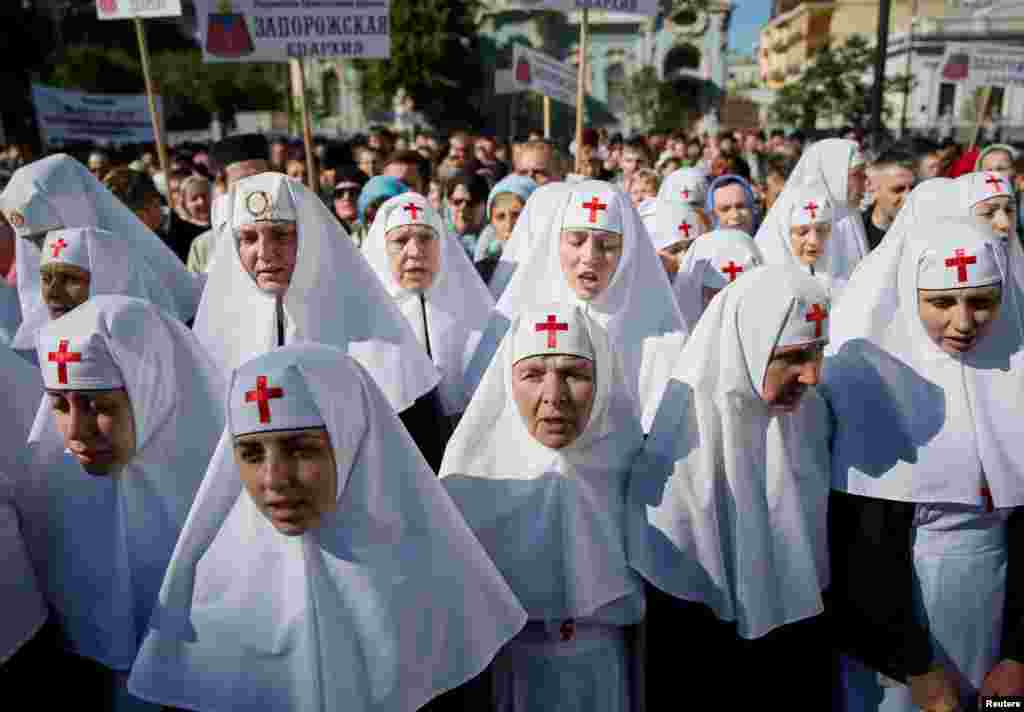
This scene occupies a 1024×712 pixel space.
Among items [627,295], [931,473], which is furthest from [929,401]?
[627,295]

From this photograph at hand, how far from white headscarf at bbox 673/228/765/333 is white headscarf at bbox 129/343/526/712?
237 cm

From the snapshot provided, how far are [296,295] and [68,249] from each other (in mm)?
1118

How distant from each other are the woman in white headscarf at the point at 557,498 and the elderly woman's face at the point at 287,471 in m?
0.67

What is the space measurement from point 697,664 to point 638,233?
2113 millimetres

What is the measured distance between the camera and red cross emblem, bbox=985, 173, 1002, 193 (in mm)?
4613

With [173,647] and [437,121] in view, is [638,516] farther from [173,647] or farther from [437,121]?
[437,121]

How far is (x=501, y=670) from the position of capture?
8.91 feet

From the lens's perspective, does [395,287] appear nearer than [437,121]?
Yes

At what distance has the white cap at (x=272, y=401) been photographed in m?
2.04

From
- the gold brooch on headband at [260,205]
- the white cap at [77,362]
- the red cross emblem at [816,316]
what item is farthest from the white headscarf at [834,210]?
the white cap at [77,362]

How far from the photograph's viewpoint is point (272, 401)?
2.04 m

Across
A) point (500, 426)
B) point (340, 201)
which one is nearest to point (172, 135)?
point (340, 201)

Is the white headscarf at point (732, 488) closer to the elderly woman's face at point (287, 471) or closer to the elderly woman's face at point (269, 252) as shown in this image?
the elderly woman's face at point (287, 471)

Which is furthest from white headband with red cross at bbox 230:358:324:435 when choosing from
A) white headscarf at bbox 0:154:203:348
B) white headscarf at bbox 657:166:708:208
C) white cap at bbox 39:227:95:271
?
white headscarf at bbox 657:166:708:208
